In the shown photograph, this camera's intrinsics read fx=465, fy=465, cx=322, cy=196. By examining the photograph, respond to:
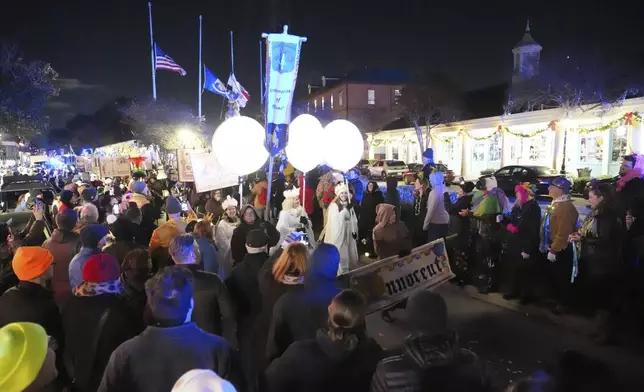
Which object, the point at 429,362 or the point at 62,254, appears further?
the point at 62,254

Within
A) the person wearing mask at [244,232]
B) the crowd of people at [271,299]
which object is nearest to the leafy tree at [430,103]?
the crowd of people at [271,299]

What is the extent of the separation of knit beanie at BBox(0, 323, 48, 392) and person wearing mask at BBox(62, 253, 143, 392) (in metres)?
1.10

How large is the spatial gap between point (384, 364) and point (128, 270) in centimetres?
249

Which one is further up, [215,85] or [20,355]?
[215,85]

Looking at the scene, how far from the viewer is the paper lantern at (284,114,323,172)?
7902mm

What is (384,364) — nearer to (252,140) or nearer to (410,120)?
(252,140)

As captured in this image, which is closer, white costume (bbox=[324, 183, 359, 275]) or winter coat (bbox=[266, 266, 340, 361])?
winter coat (bbox=[266, 266, 340, 361])

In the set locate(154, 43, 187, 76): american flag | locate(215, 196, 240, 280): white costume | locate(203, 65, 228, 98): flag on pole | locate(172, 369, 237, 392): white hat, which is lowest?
locate(215, 196, 240, 280): white costume

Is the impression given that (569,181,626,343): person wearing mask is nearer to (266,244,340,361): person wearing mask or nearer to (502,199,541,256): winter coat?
(502,199,541,256): winter coat

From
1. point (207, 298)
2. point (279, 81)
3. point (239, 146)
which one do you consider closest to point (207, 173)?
point (239, 146)

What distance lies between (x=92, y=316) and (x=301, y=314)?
1.51 metres

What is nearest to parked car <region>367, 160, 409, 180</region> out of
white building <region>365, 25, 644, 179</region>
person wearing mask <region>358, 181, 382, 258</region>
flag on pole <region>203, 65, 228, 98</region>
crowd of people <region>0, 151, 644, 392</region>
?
white building <region>365, 25, 644, 179</region>

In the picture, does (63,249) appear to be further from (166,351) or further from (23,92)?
(23,92)

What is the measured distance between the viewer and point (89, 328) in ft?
11.0
